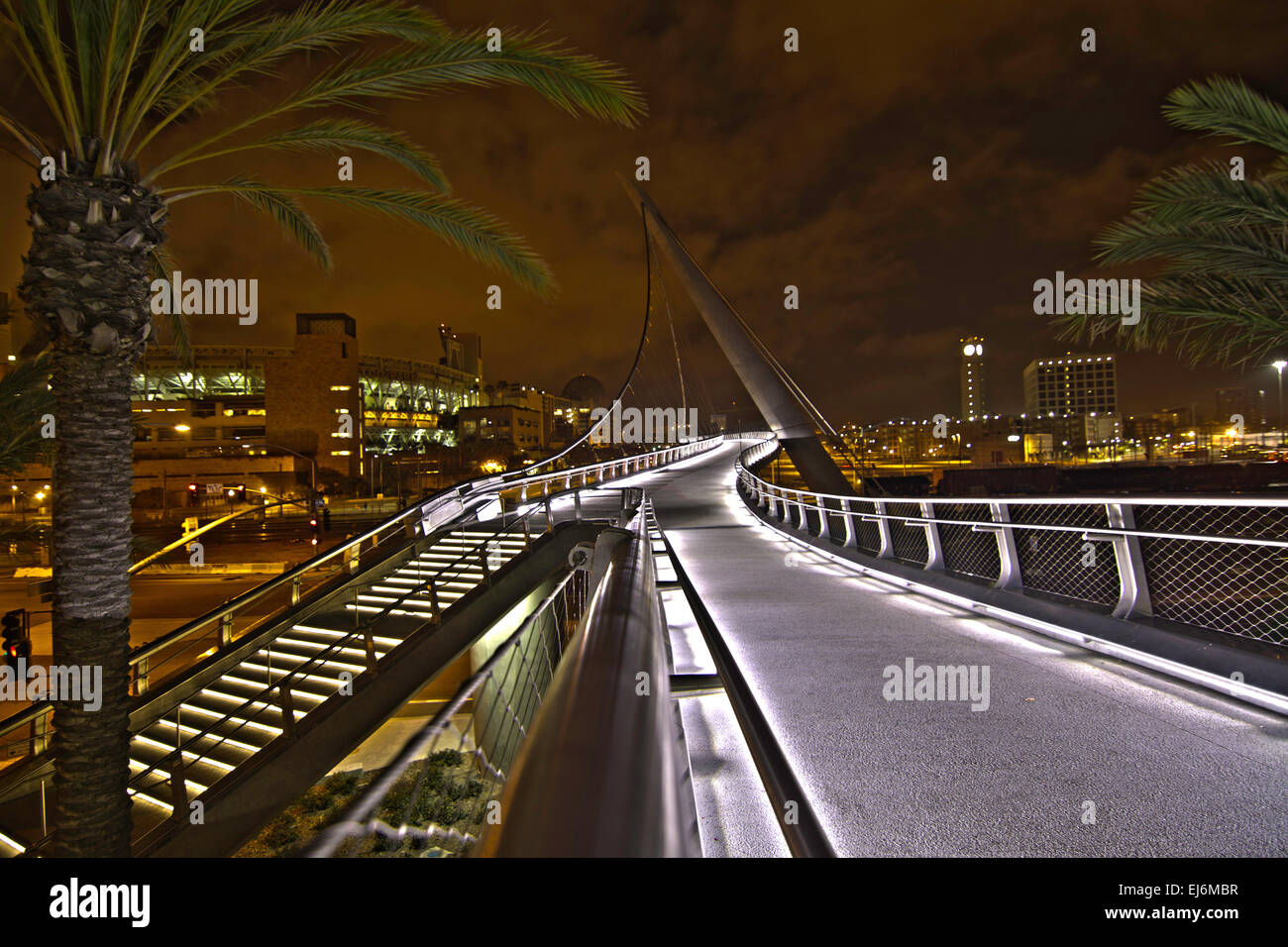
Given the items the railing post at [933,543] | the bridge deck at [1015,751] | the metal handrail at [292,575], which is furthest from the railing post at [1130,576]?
the metal handrail at [292,575]

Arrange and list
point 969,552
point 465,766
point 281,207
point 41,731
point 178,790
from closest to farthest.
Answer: point 178,790 < point 281,207 < point 41,731 < point 465,766 < point 969,552

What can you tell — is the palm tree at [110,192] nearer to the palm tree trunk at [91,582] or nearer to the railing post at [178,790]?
the palm tree trunk at [91,582]

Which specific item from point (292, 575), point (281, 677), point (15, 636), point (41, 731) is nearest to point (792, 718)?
point (292, 575)

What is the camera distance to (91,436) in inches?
154

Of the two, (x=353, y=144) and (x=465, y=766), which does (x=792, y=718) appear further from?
(x=465, y=766)

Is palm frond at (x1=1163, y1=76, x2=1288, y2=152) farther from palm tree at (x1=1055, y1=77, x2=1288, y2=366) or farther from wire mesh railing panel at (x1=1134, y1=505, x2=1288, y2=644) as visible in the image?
wire mesh railing panel at (x1=1134, y1=505, x2=1288, y2=644)

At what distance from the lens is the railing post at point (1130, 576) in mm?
3961

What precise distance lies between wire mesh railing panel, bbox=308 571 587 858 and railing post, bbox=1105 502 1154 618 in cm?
350

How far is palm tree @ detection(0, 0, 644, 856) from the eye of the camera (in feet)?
12.4

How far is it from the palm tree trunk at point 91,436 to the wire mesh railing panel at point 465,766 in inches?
Answer: 66.7

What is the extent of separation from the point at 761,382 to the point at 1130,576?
75.1ft
